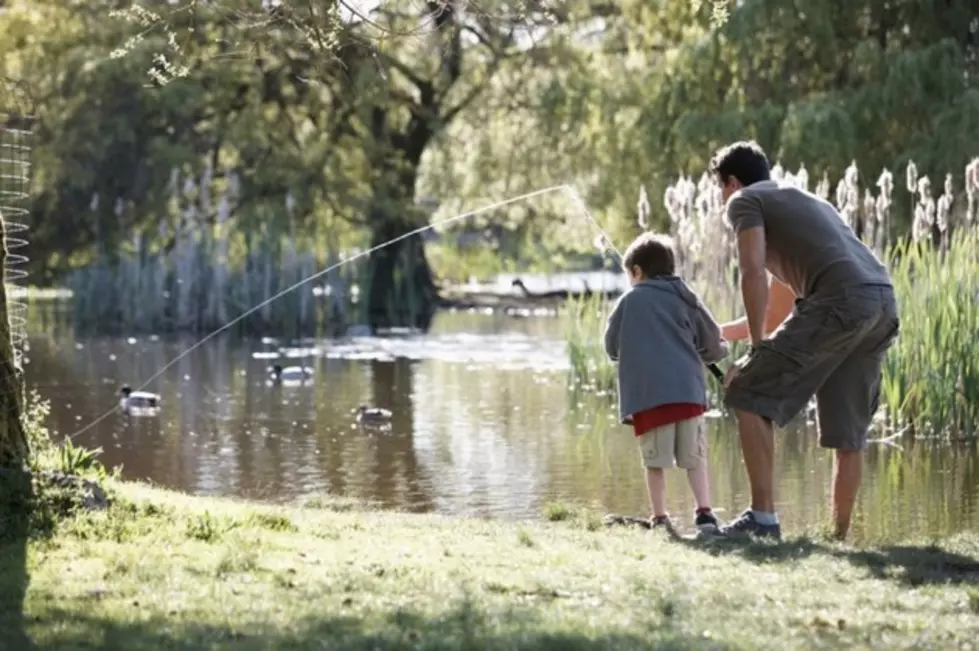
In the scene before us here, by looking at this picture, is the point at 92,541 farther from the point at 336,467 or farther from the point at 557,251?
the point at 557,251

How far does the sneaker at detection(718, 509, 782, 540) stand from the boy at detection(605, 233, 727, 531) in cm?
12

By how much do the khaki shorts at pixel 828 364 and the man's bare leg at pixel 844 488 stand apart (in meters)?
0.13

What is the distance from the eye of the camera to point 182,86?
1202 inches

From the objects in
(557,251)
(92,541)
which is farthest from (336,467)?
(557,251)

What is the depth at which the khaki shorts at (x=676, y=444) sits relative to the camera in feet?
25.2

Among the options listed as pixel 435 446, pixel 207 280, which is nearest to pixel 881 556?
pixel 435 446

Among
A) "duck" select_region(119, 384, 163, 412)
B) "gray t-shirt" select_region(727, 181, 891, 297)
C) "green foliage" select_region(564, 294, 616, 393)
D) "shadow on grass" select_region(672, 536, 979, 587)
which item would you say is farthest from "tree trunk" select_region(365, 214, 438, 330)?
"shadow on grass" select_region(672, 536, 979, 587)

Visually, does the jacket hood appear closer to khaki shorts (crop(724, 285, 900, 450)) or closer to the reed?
khaki shorts (crop(724, 285, 900, 450))

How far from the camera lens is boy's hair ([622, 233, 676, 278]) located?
7746 mm

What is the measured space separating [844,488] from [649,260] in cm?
128

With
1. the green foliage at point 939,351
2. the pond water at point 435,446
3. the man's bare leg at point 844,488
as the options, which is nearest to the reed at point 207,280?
the pond water at point 435,446

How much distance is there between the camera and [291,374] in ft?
63.4

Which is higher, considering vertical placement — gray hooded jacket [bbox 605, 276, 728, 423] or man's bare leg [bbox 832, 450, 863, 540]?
gray hooded jacket [bbox 605, 276, 728, 423]

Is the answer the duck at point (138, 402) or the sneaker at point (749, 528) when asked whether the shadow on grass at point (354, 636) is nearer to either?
the sneaker at point (749, 528)
